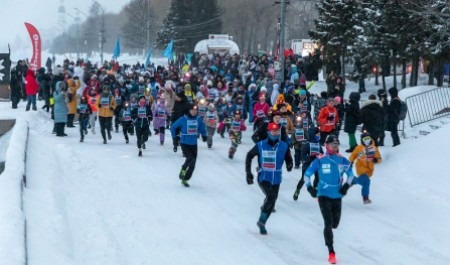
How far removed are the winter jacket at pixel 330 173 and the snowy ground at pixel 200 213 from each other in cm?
100

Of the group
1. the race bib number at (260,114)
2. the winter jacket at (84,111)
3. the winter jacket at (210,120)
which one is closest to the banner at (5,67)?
the winter jacket at (84,111)

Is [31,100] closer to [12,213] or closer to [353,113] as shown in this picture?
[353,113]

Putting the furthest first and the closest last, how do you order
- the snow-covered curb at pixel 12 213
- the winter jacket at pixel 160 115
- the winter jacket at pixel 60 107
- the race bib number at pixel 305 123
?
1. the winter jacket at pixel 60 107
2. the winter jacket at pixel 160 115
3. the race bib number at pixel 305 123
4. the snow-covered curb at pixel 12 213

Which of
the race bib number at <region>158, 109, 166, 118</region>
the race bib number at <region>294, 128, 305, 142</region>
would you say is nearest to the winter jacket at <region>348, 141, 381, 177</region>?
the race bib number at <region>294, 128, 305, 142</region>

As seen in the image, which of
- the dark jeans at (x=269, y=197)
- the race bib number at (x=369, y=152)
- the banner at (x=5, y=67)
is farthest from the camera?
the banner at (x=5, y=67)

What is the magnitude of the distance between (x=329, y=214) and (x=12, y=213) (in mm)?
4521

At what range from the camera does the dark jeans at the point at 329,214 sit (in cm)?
997

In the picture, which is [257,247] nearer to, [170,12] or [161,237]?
[161,237]

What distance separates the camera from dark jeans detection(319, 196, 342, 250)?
32.7ft

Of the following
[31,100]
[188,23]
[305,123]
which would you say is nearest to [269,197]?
[305,123]

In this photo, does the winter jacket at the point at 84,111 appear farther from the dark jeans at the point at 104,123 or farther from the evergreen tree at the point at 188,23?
the evergreen tree at the point at 188,23

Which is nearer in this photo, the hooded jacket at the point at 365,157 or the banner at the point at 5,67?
the hooded jacket at the point at 365,157

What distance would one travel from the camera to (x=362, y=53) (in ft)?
116

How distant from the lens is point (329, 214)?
10.0 m
